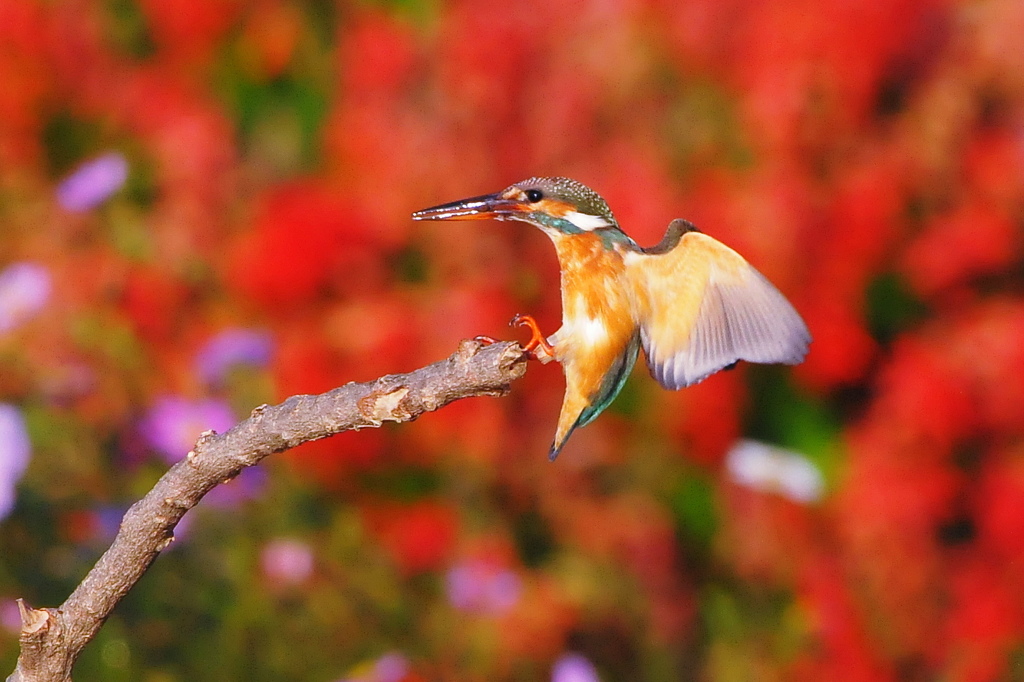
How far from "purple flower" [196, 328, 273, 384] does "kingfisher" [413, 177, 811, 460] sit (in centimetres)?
103

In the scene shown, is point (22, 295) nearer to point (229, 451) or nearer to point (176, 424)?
point (176, 424)

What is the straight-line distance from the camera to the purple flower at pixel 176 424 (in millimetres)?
1412

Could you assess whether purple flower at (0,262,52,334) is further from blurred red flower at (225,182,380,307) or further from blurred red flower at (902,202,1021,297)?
blurred red flower at (902,202,1021,297)

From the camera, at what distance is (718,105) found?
166cm

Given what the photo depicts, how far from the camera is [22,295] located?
4.78 feet

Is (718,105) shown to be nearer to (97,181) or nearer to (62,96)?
(97,181)

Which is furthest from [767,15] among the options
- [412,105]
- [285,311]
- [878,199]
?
[285,311]

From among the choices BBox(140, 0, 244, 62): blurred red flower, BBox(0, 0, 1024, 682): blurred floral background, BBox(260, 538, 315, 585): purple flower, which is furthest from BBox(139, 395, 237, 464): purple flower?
BBox(140, 0, 244, 62): blurred red flower

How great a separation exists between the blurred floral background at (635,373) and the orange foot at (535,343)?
906mm

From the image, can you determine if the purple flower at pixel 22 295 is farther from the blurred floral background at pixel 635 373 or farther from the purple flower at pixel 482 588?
the purple flower at pixel 482 588

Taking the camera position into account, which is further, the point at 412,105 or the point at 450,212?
the point at 412,105

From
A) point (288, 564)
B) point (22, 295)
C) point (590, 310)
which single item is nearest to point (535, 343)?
point (590, 310)

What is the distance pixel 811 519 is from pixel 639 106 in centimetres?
63

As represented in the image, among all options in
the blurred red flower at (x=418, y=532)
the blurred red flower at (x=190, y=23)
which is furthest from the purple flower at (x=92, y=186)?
the blurred red flower at (x=418, y=532)
